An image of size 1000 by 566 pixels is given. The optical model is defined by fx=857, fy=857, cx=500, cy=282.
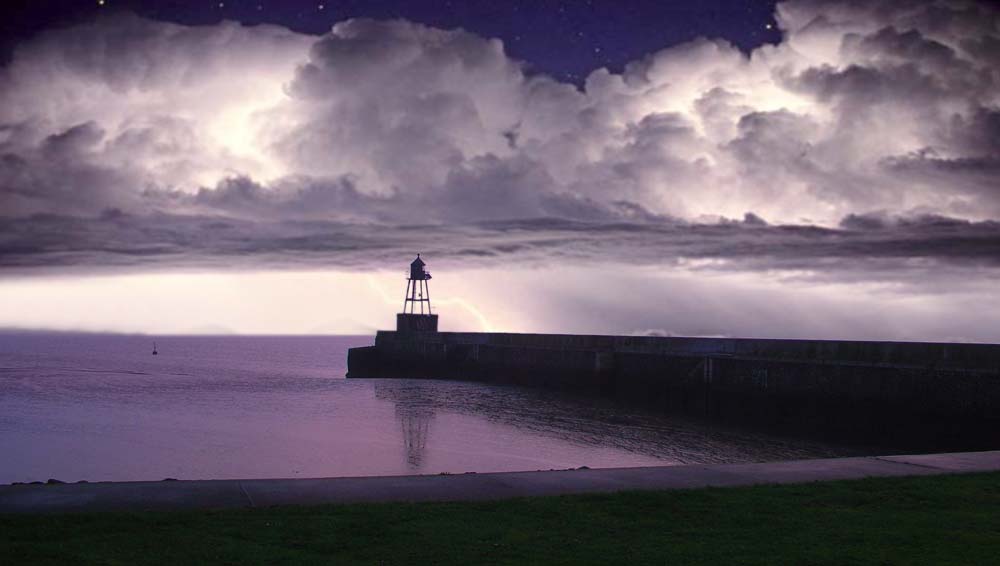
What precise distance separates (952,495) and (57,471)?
20.8 meters

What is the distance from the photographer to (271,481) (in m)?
8.85

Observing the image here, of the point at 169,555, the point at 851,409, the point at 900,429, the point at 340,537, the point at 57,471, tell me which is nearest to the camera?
the point at 169,555

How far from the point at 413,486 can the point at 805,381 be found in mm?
22269

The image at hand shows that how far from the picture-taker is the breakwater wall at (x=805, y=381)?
21922mm

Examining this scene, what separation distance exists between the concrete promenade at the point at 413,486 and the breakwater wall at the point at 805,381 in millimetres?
12498

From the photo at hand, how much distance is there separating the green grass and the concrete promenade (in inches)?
18.9

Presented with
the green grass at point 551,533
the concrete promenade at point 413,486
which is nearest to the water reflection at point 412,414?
the concrete promenade at point 413,486

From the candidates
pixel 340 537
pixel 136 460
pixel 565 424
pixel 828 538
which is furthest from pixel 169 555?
pixel 565 424

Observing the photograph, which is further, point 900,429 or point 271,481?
point 900,429

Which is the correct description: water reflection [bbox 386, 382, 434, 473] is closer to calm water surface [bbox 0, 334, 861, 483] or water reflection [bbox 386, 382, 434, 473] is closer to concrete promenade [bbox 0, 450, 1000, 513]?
calm water surface [bbox 0, 334, 861, 483]

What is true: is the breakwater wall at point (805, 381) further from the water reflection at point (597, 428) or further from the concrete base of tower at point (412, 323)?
the concrete base of tower at point (412, 323)

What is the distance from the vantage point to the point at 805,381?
92.0 feet

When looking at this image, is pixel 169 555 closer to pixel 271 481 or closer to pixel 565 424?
pixel 271 481

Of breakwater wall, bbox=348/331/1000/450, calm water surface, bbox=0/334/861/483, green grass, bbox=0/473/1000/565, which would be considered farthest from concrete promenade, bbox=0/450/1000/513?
breakwater wall, bbox=348/331/1000/450
